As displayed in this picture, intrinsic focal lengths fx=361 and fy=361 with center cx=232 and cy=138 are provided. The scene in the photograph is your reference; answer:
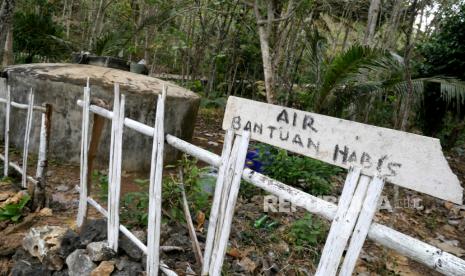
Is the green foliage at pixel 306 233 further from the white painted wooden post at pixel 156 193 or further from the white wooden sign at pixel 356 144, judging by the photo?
the white wooden sign at pixel 356 144

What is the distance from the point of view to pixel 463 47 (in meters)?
6.74

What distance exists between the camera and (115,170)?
96.3 inches

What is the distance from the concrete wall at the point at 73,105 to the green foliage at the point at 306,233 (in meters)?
2.34

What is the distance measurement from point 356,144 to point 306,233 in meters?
1.93

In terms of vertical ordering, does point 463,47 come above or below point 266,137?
above

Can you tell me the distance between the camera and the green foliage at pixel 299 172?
14.3ft

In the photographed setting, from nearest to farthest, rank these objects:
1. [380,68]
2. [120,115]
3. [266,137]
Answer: [266,137] → [120,115] → [380,68]

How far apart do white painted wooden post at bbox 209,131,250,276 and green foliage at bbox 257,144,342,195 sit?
2592 mm

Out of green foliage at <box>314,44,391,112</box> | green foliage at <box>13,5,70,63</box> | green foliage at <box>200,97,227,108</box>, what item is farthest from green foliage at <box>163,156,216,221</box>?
green foliage at <box>13,5,70,63</box>

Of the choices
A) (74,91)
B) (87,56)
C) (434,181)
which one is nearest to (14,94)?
(74,91)

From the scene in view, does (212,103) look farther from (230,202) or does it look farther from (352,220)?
(352,220)

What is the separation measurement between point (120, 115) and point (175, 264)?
1075mm

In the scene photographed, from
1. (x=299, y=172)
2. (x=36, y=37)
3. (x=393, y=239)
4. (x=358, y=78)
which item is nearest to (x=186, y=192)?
(x=393, y=239)

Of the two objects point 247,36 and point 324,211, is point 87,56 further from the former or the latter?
point 324,211
